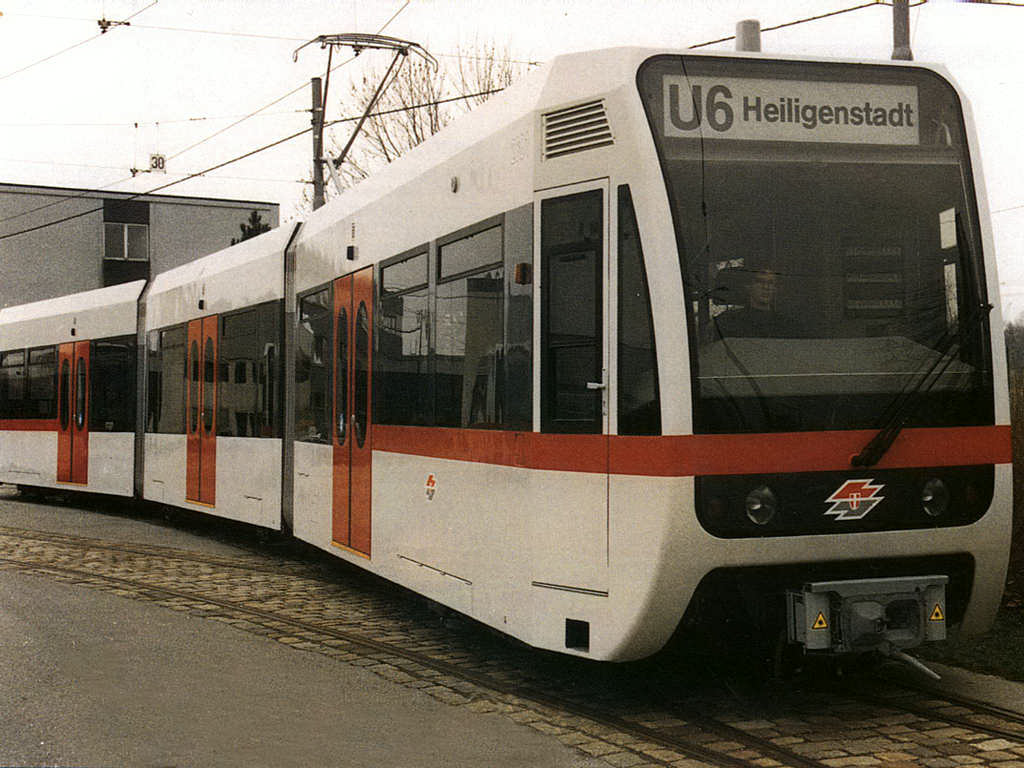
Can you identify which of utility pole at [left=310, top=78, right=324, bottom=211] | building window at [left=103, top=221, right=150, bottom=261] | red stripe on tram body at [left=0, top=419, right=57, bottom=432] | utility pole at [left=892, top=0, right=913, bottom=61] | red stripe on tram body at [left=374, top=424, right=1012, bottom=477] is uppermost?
building window at [left=103, top=221, right=150, bottom=261]

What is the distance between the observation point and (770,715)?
6.38 m

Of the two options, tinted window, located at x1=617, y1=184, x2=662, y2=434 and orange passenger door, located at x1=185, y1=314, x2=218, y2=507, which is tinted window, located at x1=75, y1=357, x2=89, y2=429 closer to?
orange passenger door, located at x1=185, y1=314, x2=218, y2=507

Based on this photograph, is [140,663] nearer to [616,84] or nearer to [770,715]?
[770,715]

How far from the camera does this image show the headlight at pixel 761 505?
6.04 m

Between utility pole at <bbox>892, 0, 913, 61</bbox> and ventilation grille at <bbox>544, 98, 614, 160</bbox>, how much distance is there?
6736 millimetres

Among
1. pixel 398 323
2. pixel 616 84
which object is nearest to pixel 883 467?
pixel 616 84

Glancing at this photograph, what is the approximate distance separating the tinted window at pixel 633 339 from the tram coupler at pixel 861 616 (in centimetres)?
105

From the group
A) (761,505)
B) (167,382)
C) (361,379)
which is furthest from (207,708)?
(167,382)

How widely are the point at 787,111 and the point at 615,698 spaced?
2.99 meters

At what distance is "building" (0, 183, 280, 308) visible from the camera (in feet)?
154

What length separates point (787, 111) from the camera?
6.37 m

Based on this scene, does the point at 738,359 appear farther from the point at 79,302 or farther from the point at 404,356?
the point at 79,302

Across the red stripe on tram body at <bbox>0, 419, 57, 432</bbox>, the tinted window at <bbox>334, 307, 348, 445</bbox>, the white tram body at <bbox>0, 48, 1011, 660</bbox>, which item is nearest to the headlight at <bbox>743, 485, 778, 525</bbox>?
the white tram body at <bbox>0, 48, 1011, 660</bbox>

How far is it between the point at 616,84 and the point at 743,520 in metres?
2.08
